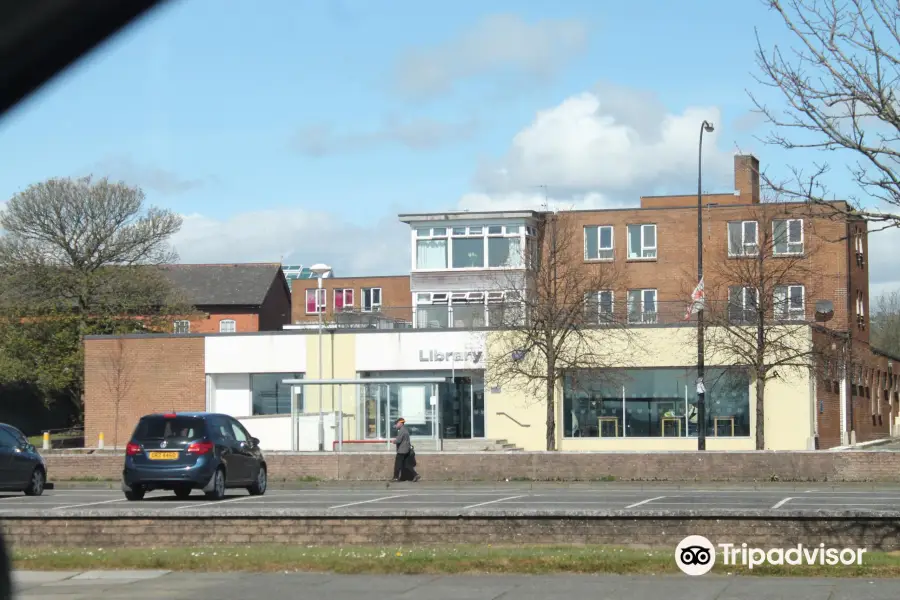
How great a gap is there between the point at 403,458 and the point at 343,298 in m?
60.8

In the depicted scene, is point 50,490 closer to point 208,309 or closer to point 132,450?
point 132,450

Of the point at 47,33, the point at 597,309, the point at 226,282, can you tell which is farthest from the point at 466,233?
the point at 47,33

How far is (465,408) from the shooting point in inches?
1769

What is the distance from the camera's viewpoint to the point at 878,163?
12891mm

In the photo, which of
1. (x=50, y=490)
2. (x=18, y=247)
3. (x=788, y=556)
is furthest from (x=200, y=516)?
(x=18, y=247)

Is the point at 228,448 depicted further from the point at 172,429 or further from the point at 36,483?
the point at 36,483

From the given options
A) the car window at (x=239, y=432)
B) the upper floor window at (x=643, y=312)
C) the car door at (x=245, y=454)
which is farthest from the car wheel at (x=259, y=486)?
the upper floor window at (x=643, y=312)

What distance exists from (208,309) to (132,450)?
212 ft

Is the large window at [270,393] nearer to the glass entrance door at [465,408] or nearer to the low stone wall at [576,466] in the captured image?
the glass entrance door at [465,408]

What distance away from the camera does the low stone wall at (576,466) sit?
2811 centimetres

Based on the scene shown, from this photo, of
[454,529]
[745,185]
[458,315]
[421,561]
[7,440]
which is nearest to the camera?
[421,561]

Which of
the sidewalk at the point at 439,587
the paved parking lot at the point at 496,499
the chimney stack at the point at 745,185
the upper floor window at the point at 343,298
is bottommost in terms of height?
the paved parking lot at the point at 496,499

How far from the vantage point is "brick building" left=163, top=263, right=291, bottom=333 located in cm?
8556

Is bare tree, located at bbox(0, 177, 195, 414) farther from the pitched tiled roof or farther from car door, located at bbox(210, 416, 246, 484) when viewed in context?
car door, located at bbox(210, 416, 246, 484)
